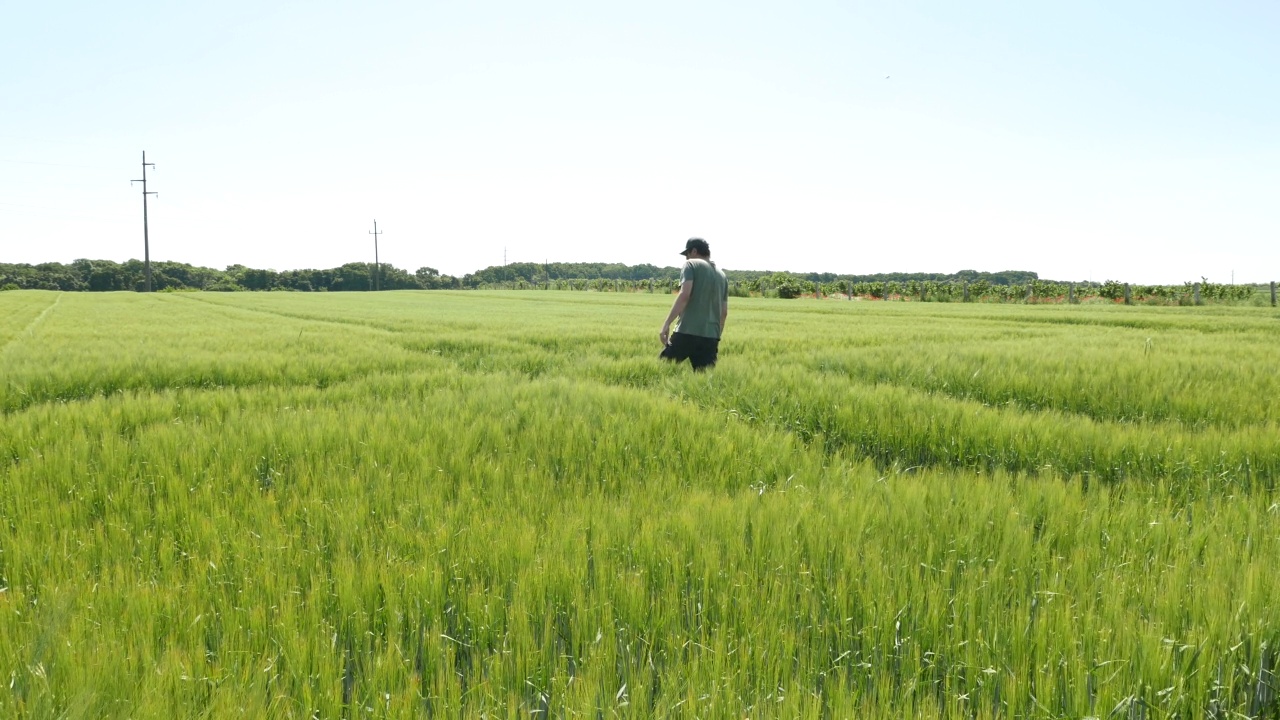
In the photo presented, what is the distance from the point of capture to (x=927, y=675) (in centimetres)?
188

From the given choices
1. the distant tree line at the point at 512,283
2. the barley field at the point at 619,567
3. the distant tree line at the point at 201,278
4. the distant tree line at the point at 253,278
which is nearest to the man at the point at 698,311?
the barley field at the point at 619,567

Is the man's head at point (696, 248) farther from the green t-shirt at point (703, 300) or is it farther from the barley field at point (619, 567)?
the barley field at point (619, 567)

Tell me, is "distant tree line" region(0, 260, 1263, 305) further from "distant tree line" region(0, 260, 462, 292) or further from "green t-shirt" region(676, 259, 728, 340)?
"green t-shirt" region(676, 259, 728, 340)

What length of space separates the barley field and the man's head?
302 cm

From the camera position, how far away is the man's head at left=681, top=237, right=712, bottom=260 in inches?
307

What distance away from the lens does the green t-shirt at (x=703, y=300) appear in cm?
772

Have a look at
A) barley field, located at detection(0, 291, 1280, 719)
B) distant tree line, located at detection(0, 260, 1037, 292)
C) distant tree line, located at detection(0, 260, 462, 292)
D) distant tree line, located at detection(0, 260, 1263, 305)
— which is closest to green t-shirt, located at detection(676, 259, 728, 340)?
barley field, located at detection(0, 291, 1280, 719)

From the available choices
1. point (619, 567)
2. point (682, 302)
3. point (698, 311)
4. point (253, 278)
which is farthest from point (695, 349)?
point (253, 278)

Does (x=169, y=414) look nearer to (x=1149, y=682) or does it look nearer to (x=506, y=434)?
(x=506, y=434)

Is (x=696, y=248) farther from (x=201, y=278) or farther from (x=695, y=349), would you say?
(x=201, y=278)

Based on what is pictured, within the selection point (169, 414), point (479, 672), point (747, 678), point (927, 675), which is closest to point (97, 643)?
point (479, 672)

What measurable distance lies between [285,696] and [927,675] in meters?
1.65

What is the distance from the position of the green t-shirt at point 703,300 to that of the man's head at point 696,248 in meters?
0.09

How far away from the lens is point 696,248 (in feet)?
25.6
